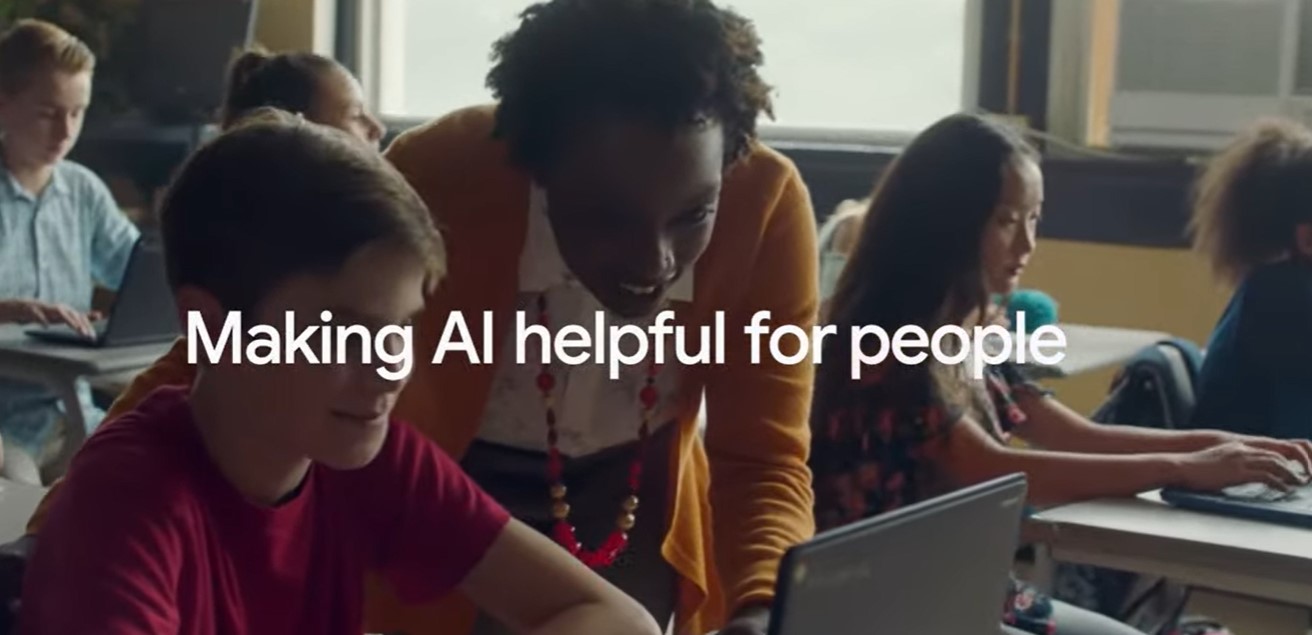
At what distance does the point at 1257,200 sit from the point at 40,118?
2.32 metres

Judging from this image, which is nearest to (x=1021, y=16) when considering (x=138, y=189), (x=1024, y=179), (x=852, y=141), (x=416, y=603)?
(x=852, y=141)

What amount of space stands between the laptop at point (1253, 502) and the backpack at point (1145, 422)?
A: 0.29 metres

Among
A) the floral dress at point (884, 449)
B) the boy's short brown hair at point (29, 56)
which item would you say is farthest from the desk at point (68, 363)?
the floral dress at point (884, 449)

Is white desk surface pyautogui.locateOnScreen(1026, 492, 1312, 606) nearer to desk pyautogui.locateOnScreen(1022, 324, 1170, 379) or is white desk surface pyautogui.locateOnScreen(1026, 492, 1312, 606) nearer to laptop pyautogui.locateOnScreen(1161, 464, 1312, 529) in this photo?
laptop pyautogui.locateOnScreen(1161, 464, 1312, 529)

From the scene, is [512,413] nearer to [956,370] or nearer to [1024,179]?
[956,370]

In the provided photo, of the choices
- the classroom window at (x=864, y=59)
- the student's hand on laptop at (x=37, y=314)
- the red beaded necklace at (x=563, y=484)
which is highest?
the classroom window at (x=864, y=59)

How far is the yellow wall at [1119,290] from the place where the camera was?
11.6 feet

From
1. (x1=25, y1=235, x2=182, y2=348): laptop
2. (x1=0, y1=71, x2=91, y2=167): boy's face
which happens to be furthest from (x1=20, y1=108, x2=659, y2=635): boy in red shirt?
(x1=0, y1=71, x2=91, y2=167): boy's face

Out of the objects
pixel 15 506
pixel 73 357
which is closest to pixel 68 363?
pixel 73 357

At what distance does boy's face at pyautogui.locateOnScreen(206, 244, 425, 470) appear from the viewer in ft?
3.70

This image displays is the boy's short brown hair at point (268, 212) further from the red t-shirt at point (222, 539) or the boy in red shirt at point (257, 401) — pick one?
the red t-shirt at point (222, 539)

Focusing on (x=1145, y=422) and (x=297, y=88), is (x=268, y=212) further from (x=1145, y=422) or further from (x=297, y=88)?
(x=1145, y=422)

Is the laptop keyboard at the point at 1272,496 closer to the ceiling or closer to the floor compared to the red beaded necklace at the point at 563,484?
closer to the floor

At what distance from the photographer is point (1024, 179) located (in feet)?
7.16
